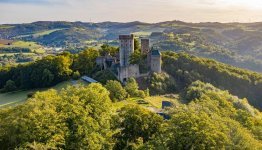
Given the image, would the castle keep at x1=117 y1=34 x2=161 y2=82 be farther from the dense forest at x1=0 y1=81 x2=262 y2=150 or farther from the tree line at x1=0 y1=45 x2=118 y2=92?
the dense forest at x1=0 y1=81 x2=262 y2=150

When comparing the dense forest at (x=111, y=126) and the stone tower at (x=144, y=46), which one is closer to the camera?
the dense forest at (x=111, y=126)

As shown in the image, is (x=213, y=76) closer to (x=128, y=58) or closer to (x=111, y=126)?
(x=128, y=58)

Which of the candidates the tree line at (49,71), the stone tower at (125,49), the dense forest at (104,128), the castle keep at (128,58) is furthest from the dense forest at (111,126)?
the tree line at (49,71)

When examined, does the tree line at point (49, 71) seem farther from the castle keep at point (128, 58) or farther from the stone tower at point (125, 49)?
the castle keep at point (128, 58)

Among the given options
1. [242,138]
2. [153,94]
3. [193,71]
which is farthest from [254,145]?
[193,71]

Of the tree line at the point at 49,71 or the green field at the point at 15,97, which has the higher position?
the tree line at the point at 49,71

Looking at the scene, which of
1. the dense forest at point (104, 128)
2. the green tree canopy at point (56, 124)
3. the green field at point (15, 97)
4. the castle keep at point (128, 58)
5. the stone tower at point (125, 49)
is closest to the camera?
the dense forest at point (104, 128)

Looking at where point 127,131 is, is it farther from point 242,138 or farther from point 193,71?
point 193,71

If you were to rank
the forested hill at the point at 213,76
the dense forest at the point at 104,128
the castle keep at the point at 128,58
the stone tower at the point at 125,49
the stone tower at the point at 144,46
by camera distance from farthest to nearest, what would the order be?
the forested hill at the point at 213,76 → the stone tower at the point at 144,46 → the stone tower at the point at 125,49 → the castle keep at the point at 128,58 → the dense forest at the point at 104,128
